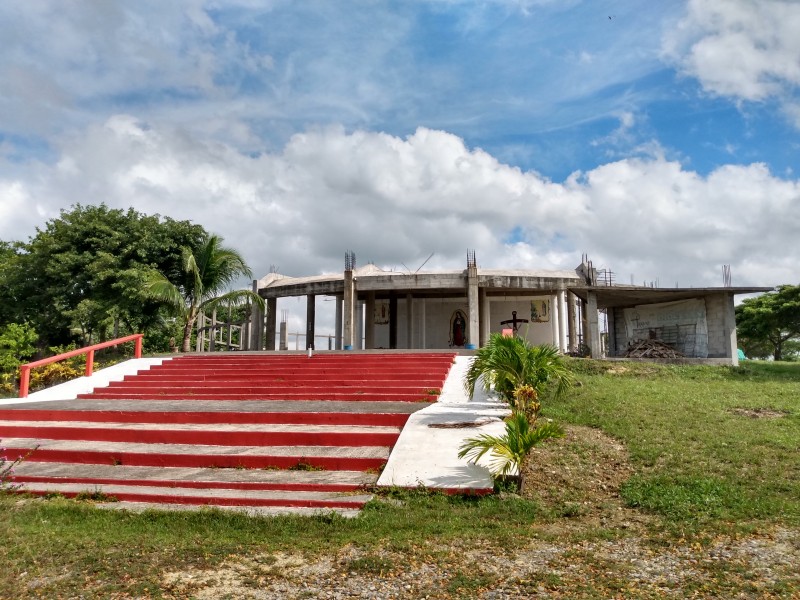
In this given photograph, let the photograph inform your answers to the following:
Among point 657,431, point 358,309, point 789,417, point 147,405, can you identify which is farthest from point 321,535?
point 358,309

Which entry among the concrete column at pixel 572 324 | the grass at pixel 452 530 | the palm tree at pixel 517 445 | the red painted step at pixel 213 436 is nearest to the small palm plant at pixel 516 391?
the palm tree at pixel 517 445

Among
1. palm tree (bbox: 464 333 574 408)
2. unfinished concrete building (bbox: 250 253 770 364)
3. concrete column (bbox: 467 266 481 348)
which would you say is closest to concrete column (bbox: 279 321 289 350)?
unfinished concrete building (bbox: 250 253 770 364)

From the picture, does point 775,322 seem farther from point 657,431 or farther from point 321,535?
point 321,535

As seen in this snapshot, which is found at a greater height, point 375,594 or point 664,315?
point 664,315

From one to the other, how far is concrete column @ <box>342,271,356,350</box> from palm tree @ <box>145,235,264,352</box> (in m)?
3.28

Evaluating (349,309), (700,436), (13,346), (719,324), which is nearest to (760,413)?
(700,436)

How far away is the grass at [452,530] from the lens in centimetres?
428

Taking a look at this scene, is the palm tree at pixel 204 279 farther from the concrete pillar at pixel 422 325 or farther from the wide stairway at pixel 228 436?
the concrete pillar at pixel 422 325

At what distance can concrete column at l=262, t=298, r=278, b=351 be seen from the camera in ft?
80.2

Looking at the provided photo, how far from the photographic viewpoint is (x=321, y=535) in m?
5.39

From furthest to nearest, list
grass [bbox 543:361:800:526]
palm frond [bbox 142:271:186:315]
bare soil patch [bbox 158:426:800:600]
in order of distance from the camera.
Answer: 1. palm frond [bbox 142:271:186:315]
2. grass [bbox 543:361:800:526]
3. bare soil patch [bbox 158:426:800:600]

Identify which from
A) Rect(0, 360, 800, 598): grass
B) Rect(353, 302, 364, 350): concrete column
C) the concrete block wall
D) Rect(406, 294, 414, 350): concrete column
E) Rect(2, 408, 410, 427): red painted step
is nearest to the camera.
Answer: Rect(0, 360, 800, 598): grass

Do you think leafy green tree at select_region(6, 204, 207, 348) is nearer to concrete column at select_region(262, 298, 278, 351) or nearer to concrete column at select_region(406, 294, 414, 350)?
concrete column at select_region(262, 298, 278, 351)

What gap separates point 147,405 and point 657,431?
375 inches
